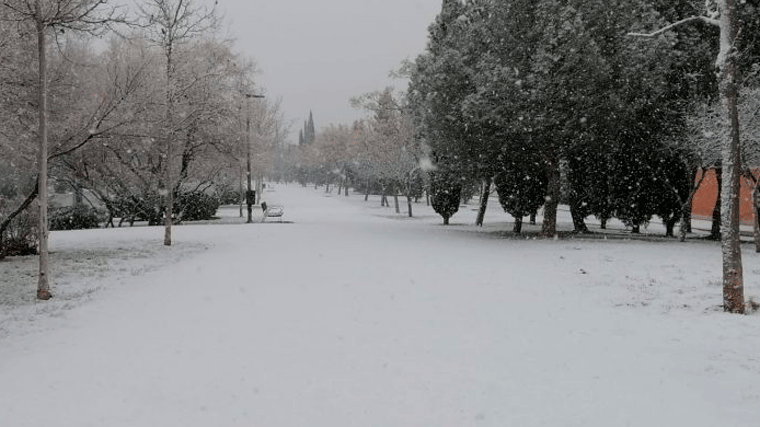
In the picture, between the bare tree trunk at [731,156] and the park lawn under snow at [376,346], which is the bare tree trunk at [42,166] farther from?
the bare tree trunk at [731,156]

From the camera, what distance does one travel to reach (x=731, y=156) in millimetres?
8023

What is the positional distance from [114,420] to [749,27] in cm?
2212

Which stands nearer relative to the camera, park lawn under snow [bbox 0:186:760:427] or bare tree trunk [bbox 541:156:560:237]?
park lawn under snow [bbox 0:186:760:427]

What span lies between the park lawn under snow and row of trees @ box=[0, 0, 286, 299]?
2734 mm

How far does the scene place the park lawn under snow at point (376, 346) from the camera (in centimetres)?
471

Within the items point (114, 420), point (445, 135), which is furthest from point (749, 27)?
point (114, 420)

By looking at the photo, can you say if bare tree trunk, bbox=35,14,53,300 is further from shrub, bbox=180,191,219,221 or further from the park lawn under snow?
shrub, bbox=180,191,219,221

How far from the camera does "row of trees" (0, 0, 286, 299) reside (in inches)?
382

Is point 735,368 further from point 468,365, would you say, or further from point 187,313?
point 187,313

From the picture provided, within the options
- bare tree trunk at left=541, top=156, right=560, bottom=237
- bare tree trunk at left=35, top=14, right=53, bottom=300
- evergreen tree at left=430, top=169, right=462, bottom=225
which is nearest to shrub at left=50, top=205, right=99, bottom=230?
evergreen tree at left=430, top=169, right=462, bottom=225

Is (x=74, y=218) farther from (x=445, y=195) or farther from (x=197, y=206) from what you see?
(x=445, y=195)

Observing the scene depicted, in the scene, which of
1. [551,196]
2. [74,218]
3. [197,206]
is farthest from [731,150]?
[197,206]

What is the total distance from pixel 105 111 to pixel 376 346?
352 inches

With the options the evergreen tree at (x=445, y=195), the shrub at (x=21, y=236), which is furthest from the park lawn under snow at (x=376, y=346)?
the evergreen tree at (x=445, y=195)
